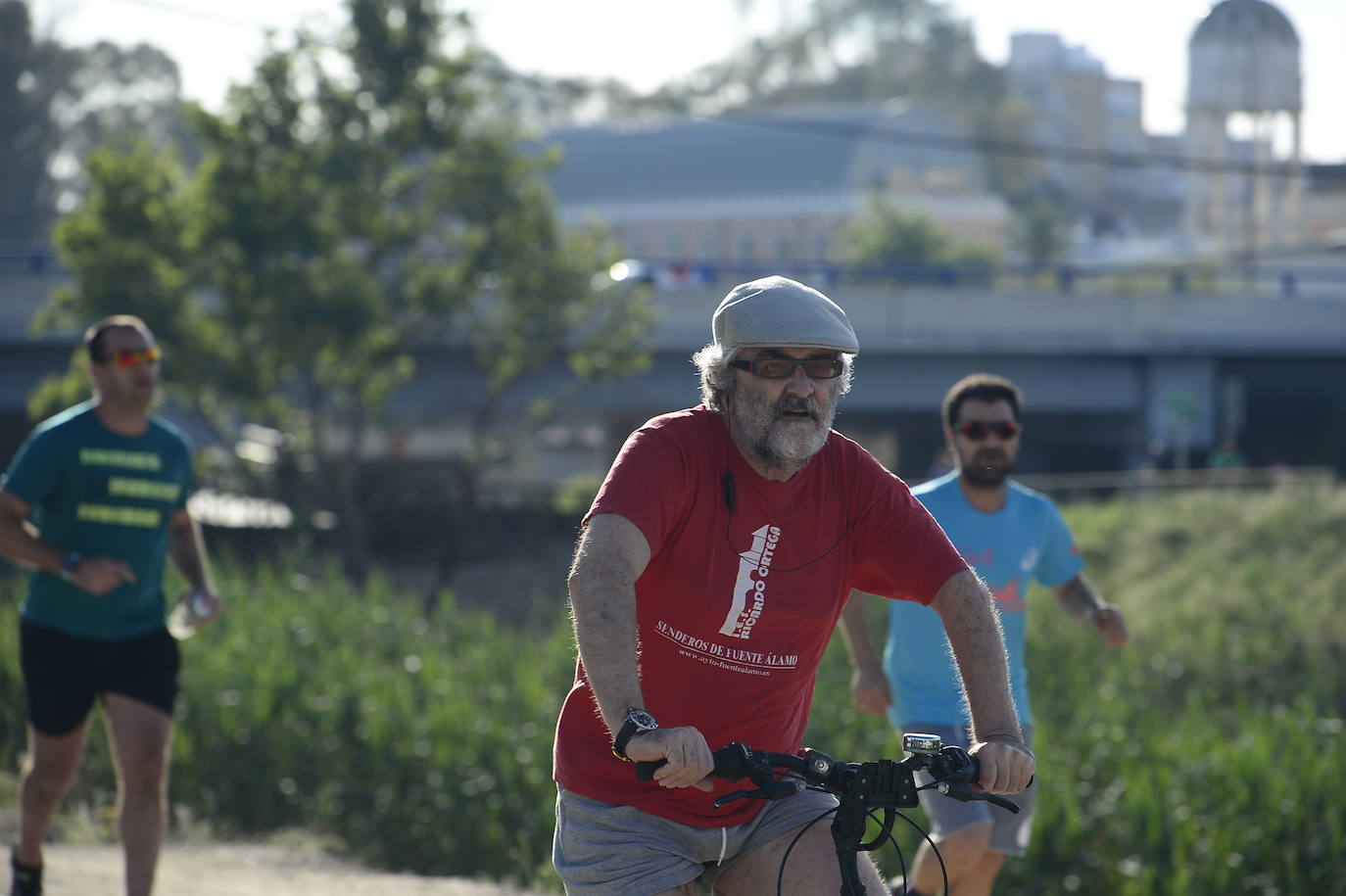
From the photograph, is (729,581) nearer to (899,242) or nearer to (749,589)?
(749,589)

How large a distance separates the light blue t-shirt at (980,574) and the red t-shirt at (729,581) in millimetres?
2054

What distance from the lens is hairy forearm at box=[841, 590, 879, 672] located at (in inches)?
220

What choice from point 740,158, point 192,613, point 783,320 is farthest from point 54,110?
point 783,320

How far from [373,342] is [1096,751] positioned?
16397mm

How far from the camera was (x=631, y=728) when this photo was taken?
3238 mm

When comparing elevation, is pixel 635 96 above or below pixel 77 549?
above

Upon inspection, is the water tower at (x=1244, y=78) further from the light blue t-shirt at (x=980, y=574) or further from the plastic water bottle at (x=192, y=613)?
the plastic water bottle at (x=192, y=613)

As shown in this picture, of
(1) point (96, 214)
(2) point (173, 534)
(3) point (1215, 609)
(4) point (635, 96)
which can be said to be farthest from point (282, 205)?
(4) point (635, 96)

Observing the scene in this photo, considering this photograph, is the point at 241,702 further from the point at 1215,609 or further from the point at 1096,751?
the point at 1215,609

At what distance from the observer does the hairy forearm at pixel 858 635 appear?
558cm

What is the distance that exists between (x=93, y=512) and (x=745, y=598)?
11.2 feet

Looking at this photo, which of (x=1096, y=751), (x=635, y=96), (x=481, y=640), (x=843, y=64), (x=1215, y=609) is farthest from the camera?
(x=843, y=64)

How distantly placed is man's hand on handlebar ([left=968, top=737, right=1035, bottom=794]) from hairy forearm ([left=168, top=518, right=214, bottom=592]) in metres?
3.92

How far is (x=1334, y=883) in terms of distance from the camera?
911 centimetres
